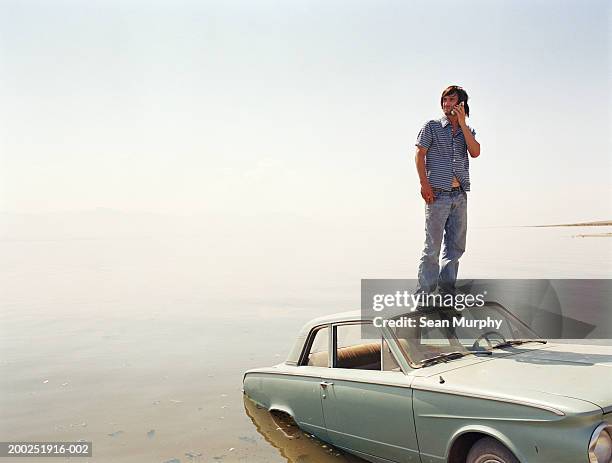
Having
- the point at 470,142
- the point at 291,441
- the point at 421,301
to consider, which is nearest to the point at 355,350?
the point at 421,301

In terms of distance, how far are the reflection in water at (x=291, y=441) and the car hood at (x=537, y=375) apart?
4.25ft

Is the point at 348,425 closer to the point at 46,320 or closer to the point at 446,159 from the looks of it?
the point at 446,159

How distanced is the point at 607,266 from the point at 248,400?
15.0m

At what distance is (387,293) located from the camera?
6039mm

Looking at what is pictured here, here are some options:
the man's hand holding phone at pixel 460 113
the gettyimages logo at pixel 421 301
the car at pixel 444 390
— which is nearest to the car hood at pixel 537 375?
the car at pixel 444 390

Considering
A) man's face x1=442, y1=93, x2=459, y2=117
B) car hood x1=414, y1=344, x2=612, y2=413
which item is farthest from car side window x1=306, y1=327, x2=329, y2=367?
man's face x1=442, y1=93, x2=459, y2=117

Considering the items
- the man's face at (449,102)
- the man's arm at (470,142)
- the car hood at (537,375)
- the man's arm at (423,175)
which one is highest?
the man's face at (449,102)

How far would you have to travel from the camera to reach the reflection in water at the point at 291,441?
5367 mm

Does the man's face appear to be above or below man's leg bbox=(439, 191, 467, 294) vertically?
above

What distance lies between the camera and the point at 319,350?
5.88 metres

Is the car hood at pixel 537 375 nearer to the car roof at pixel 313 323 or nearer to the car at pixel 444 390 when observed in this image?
the car at pixel 444 390

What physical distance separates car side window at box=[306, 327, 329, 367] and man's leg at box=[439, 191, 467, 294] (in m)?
1.28

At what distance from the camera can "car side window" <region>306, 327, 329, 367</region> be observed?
5.77 m

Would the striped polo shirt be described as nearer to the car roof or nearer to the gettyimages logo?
the gettyimages logo
